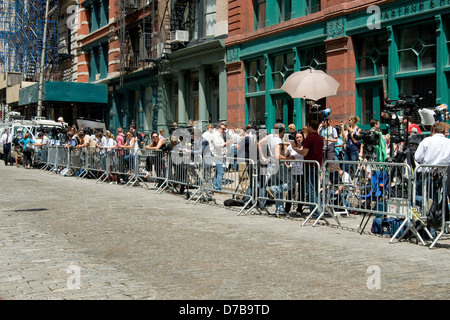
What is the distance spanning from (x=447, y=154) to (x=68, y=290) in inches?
259

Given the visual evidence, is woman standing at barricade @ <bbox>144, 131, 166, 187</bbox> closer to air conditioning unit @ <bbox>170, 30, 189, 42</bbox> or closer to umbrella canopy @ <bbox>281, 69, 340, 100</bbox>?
umbrella canopy @ <bbox>281, 69, 340, 100</bbox>

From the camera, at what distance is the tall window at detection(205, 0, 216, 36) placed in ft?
90.3

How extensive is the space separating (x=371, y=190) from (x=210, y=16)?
63.4ft

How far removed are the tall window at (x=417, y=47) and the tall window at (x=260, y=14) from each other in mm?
7706

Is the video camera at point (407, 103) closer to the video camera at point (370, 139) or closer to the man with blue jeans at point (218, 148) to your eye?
the video camera at point (370, 139)

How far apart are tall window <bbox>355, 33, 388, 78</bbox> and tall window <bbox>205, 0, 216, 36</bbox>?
9836mm

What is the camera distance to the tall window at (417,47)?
16.7 meters

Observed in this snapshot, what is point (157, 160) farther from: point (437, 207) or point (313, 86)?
point (437, 207)

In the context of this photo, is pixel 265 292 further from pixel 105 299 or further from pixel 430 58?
pixel 430 58

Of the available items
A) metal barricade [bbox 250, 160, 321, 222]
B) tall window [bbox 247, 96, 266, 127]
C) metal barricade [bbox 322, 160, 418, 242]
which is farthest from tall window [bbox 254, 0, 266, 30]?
metal barricade [bbox 322, 160, 418, 242]

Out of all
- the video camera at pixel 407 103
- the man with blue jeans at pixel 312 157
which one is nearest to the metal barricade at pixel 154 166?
the man with blue jeans at pixel 312 157

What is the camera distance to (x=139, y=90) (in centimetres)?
3653

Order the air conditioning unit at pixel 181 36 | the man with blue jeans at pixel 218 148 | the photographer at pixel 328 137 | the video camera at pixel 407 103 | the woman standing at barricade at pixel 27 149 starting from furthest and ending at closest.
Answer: the air conditioning unit at pixel 181 36 < the woman standing at barricade at pixel 27 149 < the man with blue jeans at pixel 218 148 < the photographer at pixel 328 137 < the video camera at pixel 407 103

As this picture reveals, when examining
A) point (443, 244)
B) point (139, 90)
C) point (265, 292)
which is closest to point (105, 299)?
point (265, 292)
